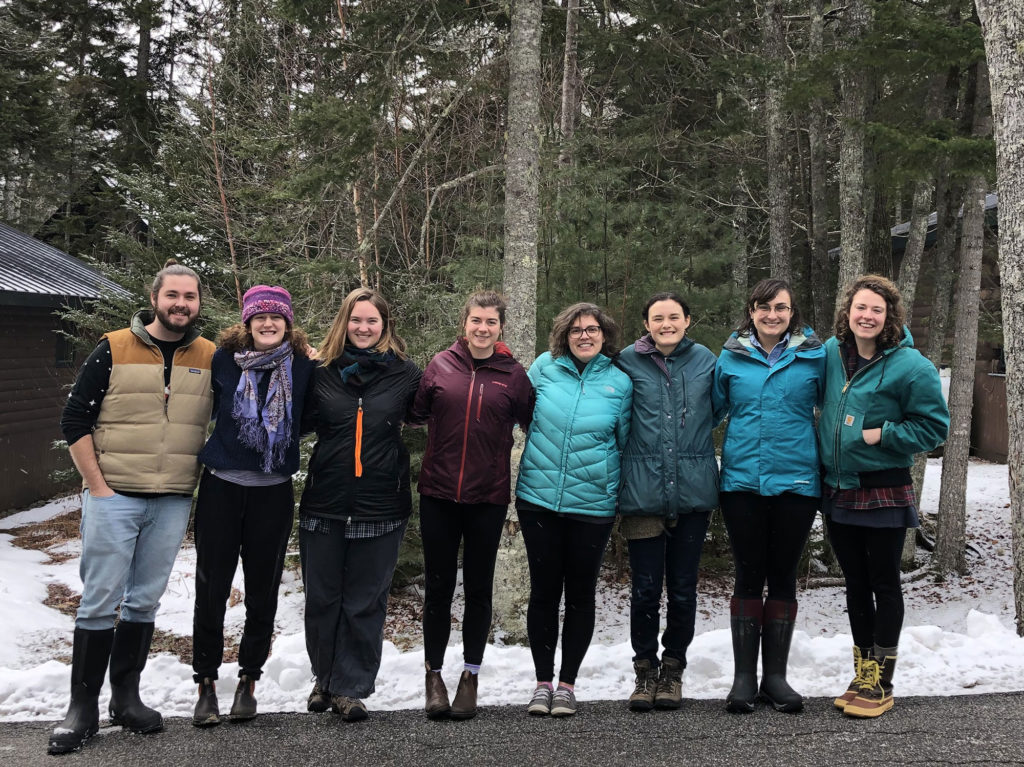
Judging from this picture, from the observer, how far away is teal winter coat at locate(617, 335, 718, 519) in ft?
12.5

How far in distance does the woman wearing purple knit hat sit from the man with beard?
5.8 inches

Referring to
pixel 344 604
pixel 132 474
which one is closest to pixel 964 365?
pixel 344 604

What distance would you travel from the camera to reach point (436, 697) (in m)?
3.87

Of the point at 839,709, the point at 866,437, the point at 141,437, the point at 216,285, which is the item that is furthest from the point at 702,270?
the point at 216,285

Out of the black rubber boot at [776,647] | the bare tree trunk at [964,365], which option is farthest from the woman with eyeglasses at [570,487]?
the bare tree trunk at [964,365]

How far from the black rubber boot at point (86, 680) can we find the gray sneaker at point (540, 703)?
2082 millimetres

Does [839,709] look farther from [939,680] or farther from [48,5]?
[48,5]

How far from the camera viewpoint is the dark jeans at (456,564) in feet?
12.7

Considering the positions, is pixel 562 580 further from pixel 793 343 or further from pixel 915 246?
pixel 915 246

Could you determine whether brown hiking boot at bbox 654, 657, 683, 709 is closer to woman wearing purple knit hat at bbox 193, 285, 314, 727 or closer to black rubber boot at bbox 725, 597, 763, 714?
black rubber boot at bbox 725, 597, 763, 714

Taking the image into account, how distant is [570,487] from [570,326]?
2.78ft

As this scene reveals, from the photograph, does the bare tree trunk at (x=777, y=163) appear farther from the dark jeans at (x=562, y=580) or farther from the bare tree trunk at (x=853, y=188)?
the dark jeans at (x=562, y=580)

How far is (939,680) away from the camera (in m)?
4.14

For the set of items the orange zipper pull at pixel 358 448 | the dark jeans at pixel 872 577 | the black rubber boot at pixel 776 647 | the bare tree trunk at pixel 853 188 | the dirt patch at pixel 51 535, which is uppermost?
the bare tree trunk at pixel 853 188
